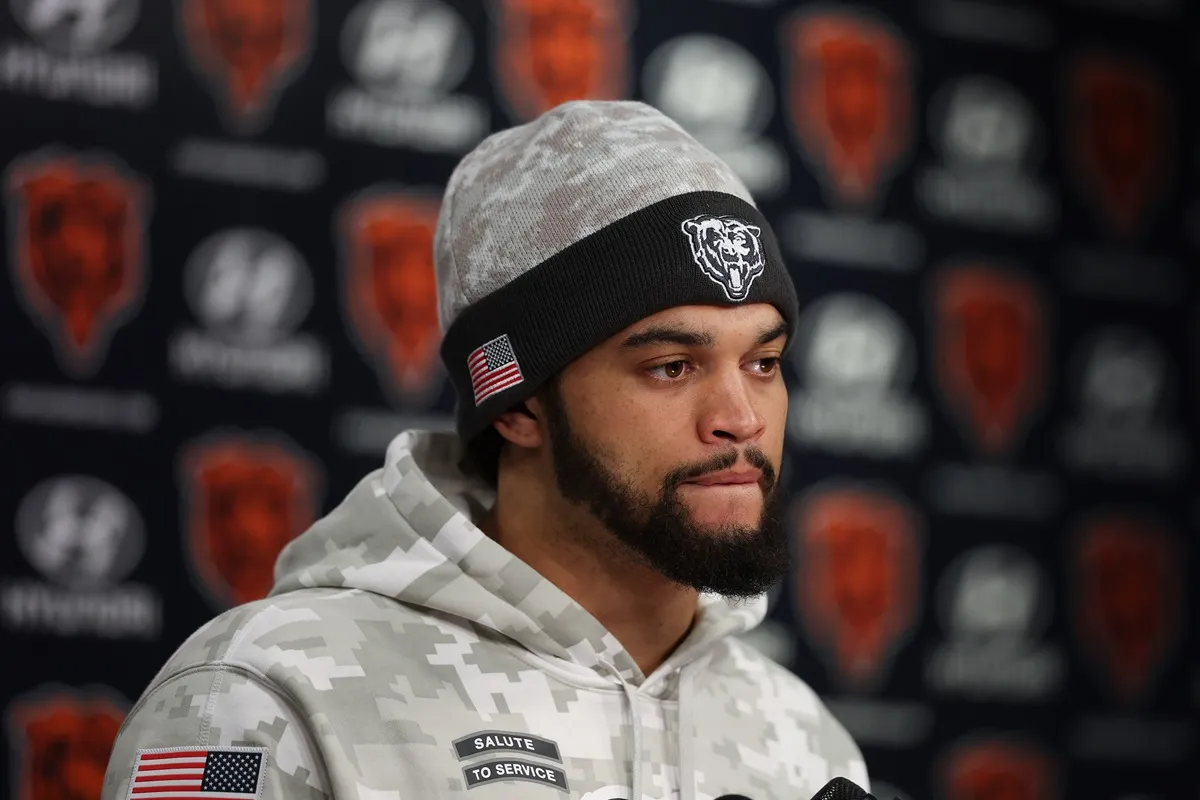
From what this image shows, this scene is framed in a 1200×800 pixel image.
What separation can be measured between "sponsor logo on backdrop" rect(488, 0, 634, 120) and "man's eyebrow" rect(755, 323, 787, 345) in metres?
1.15

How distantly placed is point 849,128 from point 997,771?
1.20 meters

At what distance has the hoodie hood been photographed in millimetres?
1497

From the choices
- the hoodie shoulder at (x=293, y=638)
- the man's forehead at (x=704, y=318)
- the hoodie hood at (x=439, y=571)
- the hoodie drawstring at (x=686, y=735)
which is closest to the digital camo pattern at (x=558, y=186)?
the man's forehead at (x=704, y=318)

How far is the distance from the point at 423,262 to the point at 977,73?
3.86ft

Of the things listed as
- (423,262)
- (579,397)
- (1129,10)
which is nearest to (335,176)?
(423,262)

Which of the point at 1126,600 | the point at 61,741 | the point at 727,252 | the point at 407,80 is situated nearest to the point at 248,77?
the point at 407,80

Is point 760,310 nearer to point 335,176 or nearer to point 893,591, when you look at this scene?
point 335,176

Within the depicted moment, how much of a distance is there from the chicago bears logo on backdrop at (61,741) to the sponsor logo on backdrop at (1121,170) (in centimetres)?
193

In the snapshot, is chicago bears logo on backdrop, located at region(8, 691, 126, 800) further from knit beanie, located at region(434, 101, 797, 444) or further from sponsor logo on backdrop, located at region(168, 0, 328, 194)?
knit beanie, located at region(434, 101, 797, 444)

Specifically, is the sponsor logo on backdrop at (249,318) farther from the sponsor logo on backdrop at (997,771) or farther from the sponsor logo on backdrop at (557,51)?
the sponsor logo on backdrop at (997,771)

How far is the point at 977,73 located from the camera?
3018 mm

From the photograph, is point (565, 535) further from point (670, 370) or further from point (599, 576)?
point (670, 370)

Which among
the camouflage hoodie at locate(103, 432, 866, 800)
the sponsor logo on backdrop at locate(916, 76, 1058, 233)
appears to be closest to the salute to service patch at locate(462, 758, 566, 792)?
the camouflage hoodie at locate(103, 432, 866, 800)

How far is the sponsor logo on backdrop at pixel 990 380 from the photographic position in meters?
2.92
